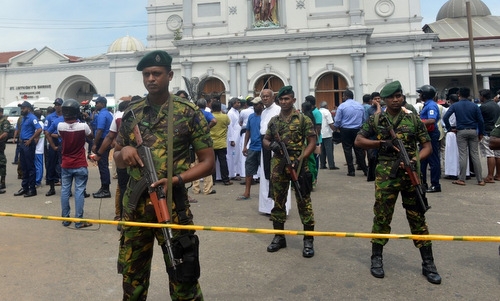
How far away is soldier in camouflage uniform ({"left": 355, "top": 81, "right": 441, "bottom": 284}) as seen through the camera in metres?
3.56

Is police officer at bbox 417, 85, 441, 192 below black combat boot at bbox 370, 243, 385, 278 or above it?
above

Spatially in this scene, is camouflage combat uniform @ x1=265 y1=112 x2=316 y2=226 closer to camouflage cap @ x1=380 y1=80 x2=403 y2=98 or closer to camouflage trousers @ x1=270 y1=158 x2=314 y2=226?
camouflage trousers @ x1=270 y1=158 x2=314 y2=226

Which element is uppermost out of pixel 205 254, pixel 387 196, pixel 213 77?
pixel 213 77

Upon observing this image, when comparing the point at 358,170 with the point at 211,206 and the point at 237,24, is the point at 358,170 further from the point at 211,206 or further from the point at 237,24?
the point at 237,24

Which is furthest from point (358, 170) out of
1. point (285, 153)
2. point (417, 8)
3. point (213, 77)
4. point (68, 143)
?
point (417, 8)

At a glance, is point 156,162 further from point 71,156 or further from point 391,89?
point 71,156

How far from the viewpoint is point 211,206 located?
648cm

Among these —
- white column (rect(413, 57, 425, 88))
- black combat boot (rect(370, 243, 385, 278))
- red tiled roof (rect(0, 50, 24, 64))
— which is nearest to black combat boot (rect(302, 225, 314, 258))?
black combat boot (rect(370, 243, 385, 278))

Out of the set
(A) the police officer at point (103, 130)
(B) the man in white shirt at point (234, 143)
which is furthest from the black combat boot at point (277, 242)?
(B) the man in white shirt at point (234, 143)

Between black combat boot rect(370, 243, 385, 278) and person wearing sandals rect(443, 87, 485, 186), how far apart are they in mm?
4932

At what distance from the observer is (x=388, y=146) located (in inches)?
141

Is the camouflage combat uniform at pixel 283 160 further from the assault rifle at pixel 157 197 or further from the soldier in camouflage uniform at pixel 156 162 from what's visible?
the assault rifle at pixel 157 197

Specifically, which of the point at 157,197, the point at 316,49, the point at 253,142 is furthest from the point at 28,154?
the point at 316,49

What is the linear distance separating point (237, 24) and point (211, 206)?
2282cm
